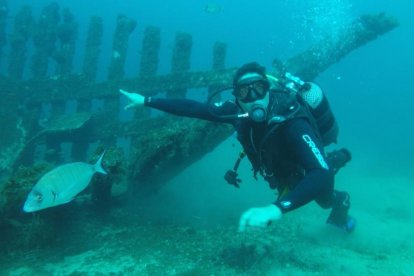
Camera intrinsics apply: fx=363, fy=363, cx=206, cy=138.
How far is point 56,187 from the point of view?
3.82 metres

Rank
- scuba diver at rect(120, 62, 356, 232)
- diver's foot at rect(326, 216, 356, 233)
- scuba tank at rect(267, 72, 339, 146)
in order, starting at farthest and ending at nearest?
diver's foot at rect(326, 216, 356, 233) → scuba tank at rect(267, 72, 339, 146) → scuba diver at rect(120, 62, 356, 232)

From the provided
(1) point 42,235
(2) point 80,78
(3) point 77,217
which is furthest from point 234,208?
(2) point 80,78

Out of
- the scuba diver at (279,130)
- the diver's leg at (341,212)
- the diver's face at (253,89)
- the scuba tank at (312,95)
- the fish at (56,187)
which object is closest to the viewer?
the scuba diver at (279,130)

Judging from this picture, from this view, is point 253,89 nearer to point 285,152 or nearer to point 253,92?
point 253,92

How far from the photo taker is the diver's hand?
2809 mm

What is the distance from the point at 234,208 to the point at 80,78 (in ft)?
21.1

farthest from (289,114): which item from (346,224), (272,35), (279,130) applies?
(272,35)

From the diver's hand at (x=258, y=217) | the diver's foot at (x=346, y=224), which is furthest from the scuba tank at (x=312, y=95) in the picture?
the diver's foot at (x=346, y=224)

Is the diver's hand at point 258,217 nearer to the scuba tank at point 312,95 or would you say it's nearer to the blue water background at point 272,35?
the scuba tank at point 312,95

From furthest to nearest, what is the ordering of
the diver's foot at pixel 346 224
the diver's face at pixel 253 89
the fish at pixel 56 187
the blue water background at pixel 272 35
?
the blue water background at pixel 272 35
the diver's foot at pixel 346 224
the diver's face at pixel 253 89
the fish at pixel 56 187

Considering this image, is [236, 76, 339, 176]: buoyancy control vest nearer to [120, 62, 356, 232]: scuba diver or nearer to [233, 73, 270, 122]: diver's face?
[120, 62, 356, 232]: scuba diver

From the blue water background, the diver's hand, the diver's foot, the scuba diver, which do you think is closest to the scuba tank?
the scuba diver

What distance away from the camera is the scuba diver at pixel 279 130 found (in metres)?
3.24

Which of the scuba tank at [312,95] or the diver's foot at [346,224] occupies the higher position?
the scuba tank at [312,95]
